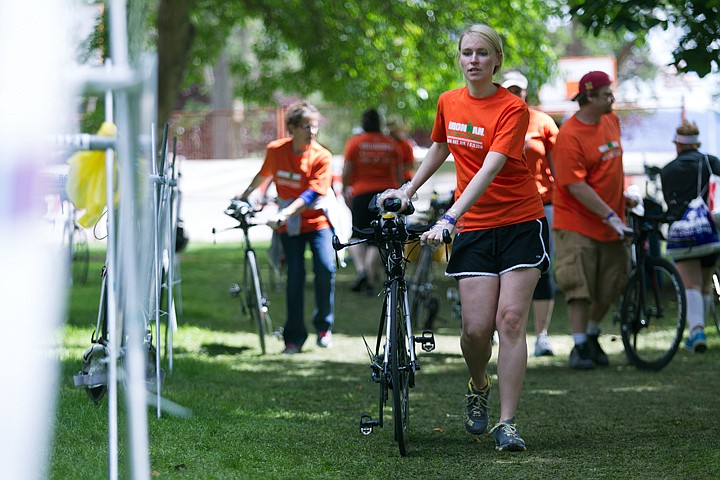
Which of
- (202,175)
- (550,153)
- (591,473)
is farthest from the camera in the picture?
(202,175)

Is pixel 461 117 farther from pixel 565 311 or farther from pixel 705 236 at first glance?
pixel 565 311

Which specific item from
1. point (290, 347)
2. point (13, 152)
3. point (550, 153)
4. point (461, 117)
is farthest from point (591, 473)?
point (290, 347)

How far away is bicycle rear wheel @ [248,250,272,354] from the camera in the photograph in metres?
10.1

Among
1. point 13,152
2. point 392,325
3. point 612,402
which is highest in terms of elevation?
point 13,152

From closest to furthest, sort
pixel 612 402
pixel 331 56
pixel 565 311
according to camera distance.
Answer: pixel 612 402
pixel 565 311
pixel 331 56

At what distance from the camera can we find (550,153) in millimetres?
9516

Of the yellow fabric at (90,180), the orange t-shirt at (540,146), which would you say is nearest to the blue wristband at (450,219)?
the yellow fabric at (90,180)

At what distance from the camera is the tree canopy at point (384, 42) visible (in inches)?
684

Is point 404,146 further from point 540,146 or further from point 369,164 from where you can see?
point 540,146

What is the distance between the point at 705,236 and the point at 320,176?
118 inches

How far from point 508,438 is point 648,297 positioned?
3555 mm

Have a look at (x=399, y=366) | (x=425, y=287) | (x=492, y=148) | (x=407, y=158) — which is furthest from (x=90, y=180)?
(x=407, y=158)

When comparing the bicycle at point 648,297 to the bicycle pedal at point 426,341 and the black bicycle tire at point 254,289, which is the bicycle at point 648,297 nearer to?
the black bicycle tire at point 254,289

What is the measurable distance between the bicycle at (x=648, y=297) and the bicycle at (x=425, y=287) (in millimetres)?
2170
